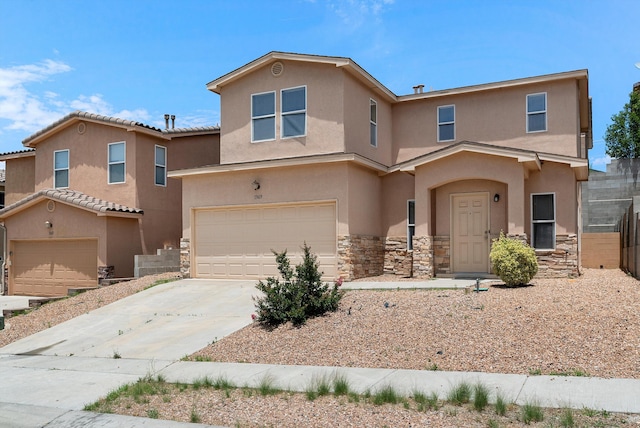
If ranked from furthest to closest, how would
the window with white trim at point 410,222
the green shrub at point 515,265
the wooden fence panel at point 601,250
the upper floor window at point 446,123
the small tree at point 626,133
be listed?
the small tree at point 626,133
the wooden fence panel at point 601,250
the upper floor window at point 446,123
the window with white trim at point 410,222
the green shrub at point 515,265

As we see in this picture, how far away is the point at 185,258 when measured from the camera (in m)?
19.7

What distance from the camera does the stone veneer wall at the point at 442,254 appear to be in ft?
60.0

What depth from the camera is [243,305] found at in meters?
14.7

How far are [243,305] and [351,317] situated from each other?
3853 mm

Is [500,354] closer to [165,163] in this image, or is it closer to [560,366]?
[560,366]

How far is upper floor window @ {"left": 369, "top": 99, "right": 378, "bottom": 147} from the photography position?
64.9 ft

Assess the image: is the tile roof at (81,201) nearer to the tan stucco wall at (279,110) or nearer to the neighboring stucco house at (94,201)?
the neighboring stucco house at (94,201)

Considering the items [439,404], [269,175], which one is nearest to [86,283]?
[269,175]

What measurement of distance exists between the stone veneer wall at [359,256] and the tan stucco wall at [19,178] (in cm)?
1596

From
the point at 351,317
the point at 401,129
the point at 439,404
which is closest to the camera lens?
the point at 439,404

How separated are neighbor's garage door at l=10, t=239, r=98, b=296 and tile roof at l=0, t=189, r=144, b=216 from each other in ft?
4.62

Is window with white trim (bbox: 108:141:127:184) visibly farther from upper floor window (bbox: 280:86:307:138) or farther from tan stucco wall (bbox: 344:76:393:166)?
tan stucco wall (bbox: 344:76:393:166)

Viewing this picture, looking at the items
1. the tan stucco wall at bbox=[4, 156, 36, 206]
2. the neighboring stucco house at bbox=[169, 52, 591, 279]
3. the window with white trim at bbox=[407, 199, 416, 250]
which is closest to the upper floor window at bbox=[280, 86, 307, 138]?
the neighboring stucco house at bbox=[169, 52, 591, 279]

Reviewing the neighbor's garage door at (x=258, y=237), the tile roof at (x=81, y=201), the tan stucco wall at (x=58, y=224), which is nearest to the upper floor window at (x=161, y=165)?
the tile roof at (x=81, y=201)
